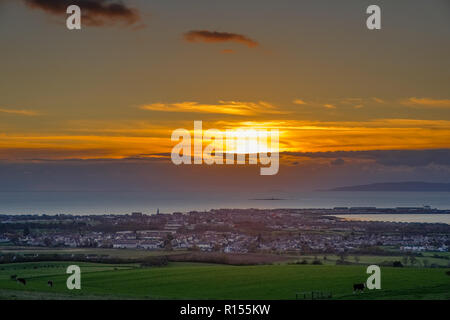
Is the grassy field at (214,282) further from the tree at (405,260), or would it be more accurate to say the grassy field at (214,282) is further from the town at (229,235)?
the town at (229,235)

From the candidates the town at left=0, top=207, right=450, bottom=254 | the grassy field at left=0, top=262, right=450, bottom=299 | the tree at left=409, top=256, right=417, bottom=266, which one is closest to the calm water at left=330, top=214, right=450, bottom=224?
the town at left=0, top=207, right=450, bottom=254

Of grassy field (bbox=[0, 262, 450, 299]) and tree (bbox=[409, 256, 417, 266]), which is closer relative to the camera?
grassy field (bbox=[0, 262, 450, 299])

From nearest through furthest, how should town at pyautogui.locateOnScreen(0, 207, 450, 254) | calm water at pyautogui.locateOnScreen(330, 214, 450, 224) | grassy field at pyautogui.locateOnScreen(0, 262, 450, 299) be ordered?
1. grassy field at pyautogui.locateOnScreen(0, 262, 450, 299)
2. town at pyautogui.locateOnScreen(0, 207, 450, 254)
3. calm water at pyautogui.locateOnScreen(330, 214, 450, 224)

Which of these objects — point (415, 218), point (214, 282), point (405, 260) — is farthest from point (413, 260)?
point (415, 218)

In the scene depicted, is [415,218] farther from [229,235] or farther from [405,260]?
[405,260]

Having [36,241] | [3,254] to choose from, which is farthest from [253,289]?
[36,241]

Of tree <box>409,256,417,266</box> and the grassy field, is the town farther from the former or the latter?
the grassy field

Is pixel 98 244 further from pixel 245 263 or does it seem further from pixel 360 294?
pixel 360 294
